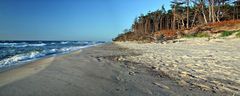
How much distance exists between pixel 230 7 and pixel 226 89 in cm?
5465

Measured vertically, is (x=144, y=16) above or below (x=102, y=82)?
above

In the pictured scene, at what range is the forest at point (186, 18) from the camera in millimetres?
37497

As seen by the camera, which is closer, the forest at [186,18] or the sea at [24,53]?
the sea at [24,53]

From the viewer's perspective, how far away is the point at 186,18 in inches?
2361

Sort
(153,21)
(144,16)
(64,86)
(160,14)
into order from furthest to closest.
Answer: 1. (144,16)
2. (153,21)
3. (160,14)
4. (64,86)

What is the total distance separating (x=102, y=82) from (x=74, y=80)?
584 millimetres

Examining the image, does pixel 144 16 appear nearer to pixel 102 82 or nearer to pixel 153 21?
pixel 153 21

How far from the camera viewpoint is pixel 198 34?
28.1 metres

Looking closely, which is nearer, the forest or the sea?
the sea

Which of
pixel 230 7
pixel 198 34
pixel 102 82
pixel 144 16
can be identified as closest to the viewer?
pixel 102 82

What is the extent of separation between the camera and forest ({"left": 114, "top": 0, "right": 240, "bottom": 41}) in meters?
37.5

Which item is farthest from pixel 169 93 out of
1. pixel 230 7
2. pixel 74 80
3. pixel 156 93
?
pixel 230 7

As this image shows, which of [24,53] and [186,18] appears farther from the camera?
[186,18]

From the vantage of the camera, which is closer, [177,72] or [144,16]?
[177,72]
